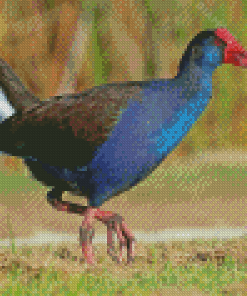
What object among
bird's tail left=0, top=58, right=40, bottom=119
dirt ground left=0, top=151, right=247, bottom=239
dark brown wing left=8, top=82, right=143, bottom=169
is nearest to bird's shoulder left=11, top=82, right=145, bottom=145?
dark brown wing left=8, top=82, right=143, bottom=169

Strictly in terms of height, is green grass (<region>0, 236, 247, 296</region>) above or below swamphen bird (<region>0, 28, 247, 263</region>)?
below

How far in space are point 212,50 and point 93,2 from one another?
11.0 ft

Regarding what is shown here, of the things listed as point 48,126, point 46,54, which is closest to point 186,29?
point 46,54

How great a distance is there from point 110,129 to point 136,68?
434 centimetres

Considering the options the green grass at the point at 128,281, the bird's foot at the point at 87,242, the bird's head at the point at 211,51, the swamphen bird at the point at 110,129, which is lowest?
the green grass at the point at 128,281

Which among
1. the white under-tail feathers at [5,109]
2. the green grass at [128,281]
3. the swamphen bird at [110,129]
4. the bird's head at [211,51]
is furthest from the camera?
the white under-tail feathers at [5,109]

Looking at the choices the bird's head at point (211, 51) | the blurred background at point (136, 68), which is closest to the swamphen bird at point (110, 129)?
the bird's head at point (211, 51)

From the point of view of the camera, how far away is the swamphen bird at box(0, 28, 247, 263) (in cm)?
387

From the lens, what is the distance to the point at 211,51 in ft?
13.7

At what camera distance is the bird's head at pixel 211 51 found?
4152mm

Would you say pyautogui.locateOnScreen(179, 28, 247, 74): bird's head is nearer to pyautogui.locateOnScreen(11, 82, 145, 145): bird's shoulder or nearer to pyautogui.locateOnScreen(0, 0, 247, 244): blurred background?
pyautogui.locateOnScreen(11, 82, 145, 145): bird's shoulder

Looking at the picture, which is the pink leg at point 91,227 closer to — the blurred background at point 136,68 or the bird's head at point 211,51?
the bird's head at point 211,51

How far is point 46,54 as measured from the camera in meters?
7.94

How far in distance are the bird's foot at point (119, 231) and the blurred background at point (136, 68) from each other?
2053 mm
